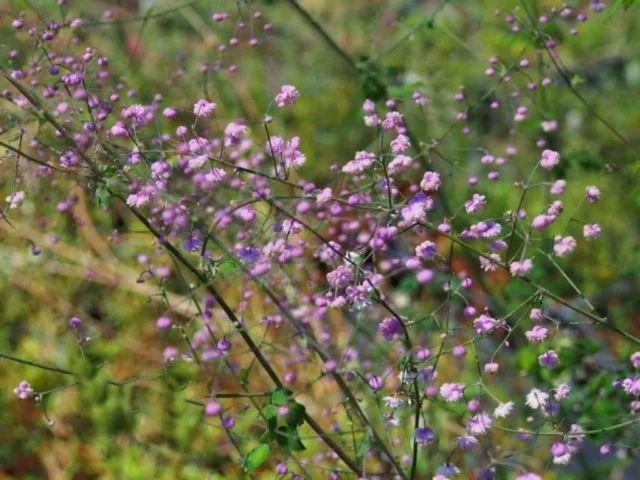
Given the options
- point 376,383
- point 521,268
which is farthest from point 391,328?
point 521,268

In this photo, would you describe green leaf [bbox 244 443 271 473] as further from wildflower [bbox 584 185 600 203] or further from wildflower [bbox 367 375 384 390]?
wildflower [bbox 584 185 600 203]

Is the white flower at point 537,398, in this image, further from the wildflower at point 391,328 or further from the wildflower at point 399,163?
the wildflower at point 399,163

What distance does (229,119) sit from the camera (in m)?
3.93

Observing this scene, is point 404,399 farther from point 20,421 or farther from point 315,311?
point 20,421

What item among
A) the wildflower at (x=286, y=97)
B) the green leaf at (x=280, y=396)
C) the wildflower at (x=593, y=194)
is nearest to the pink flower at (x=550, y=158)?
the wildflower at (x=593, y=194)

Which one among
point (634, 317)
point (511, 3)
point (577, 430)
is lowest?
point (577, 430)

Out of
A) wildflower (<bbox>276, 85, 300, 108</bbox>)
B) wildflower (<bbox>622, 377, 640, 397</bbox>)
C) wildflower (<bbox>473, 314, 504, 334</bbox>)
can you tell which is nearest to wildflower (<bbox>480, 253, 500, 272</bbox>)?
wildflower (<bbox>473, 314, 504, 334</bbox>)

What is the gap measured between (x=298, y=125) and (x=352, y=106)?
333mm

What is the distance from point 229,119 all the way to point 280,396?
267 cm

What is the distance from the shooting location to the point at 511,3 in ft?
15.5

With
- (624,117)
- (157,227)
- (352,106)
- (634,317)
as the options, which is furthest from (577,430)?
(352,106)

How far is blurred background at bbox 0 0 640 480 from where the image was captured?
7.95ft

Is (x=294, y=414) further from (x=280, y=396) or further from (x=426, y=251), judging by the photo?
(x=426, y=251)

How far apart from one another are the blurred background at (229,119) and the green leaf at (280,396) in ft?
1.11
